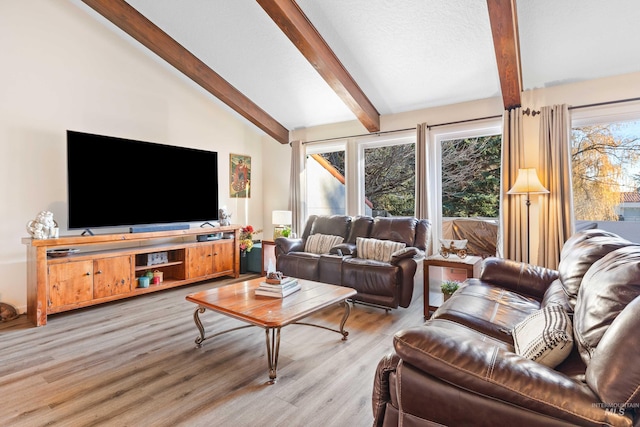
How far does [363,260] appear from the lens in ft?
11.9

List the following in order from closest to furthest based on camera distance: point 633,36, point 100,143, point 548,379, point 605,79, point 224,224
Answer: point 548,379
point 633,36
point 605,79
point 100,143
point 224,224

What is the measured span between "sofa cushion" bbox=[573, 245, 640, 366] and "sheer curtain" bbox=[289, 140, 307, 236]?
4421 mm

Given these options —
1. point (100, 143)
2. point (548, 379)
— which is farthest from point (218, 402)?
point (100, 143)

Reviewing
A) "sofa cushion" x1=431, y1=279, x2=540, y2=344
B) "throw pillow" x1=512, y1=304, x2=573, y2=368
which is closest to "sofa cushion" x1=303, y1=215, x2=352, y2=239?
"sofa cushion" x1=431, y1=279, x2=540, y2=344

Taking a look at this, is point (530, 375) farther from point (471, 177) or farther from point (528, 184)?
point (471, 177)

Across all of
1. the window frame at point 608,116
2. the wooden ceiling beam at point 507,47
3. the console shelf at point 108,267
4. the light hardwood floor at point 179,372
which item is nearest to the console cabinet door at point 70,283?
the console shelf at point 108,267

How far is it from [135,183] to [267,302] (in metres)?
2.61

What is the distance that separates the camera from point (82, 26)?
3818mm

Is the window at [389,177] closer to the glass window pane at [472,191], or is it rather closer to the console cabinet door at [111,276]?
the glass window pane at [472,191]

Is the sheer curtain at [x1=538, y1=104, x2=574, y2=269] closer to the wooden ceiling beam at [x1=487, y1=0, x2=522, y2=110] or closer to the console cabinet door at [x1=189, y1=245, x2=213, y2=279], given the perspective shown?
the wooden ceiling beam at [x1=487, y1=0, x2=522, y2=110]

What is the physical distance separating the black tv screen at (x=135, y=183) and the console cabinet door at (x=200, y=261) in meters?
0.43

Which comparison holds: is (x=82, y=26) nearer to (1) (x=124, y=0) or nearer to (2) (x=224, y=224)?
(1) (x=124, y=0)

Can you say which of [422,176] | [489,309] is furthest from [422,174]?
[489,309]

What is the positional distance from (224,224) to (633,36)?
4.99 meters
